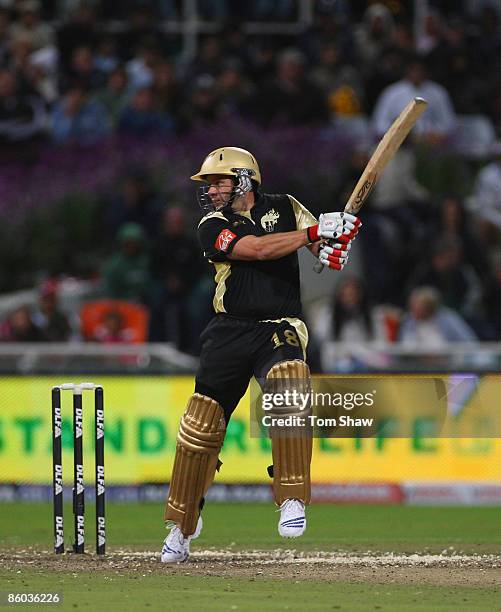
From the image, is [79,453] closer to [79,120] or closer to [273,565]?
[273,565]

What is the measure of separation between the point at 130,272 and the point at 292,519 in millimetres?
6894

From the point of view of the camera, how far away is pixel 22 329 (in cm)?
1377

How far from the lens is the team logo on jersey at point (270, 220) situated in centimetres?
816

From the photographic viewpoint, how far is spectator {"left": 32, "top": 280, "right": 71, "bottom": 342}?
13938mm

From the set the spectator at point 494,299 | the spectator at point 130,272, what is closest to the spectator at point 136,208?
the spectator at point 130,272

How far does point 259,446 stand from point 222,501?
551 millimetres

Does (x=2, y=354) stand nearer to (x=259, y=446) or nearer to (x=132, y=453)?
(x=132, y=453)

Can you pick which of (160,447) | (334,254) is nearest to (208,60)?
(160,447)

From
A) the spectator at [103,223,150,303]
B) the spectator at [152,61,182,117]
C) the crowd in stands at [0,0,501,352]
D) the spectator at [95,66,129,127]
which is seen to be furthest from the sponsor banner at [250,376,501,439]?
the spectator at [95,66,129,127]

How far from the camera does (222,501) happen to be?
41.7 ft

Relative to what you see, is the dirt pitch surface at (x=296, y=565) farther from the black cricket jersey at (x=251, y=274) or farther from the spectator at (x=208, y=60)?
the spectator at (x=208, y=60)

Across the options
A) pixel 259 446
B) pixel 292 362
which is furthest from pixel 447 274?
pixel 292 362

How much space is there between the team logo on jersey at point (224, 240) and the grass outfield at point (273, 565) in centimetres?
168

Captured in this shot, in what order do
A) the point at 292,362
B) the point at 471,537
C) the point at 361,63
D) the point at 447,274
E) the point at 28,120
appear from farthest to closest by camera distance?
the point at 361,63 < the point at 28,120 < the point at 447,274 < the point at 471,537 < the point at 292,362
